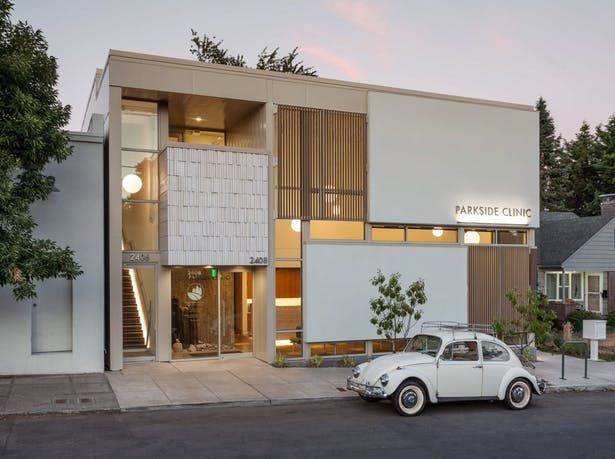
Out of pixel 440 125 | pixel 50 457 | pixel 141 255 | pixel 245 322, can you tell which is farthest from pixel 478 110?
pixel 50 457

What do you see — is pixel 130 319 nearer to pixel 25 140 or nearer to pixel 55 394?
pixel 55 394

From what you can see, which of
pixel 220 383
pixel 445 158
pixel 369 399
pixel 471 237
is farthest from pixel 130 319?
pixel 471 237

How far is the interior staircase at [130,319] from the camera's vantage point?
61.3 ft

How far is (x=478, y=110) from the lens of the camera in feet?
71.9

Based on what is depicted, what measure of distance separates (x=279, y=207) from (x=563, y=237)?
807 inches

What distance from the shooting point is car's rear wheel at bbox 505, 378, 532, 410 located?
46.3 ft

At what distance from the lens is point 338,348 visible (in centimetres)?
1978

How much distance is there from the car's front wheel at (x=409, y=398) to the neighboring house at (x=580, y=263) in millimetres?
20176

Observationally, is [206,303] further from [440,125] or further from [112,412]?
[440,125]

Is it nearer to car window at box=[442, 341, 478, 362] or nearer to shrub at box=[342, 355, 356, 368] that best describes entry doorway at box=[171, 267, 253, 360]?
shrub at box=[342, 355, 356, 368]

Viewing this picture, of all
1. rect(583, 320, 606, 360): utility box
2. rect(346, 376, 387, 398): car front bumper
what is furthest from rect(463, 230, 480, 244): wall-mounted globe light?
rect(346, 376, 387, 398): car front bumper

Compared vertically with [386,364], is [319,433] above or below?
below

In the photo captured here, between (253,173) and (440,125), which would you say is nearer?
(253,173)

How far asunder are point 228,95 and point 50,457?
11613 mm
